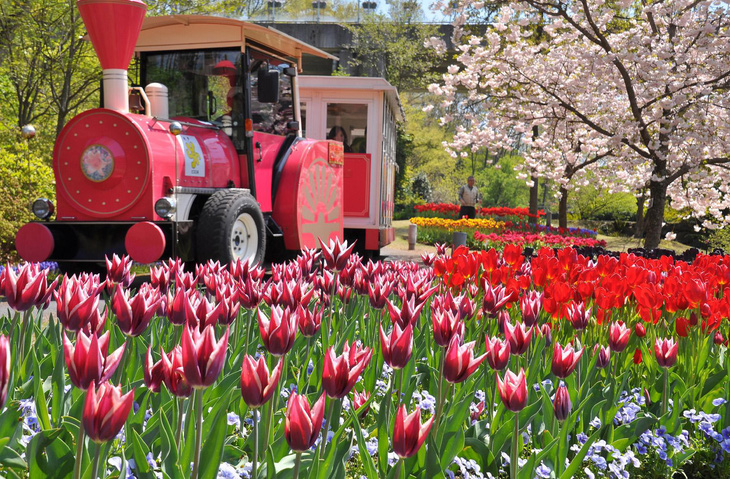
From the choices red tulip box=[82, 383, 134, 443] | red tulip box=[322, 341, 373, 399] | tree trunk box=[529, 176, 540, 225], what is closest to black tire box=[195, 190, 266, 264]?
red tulip box=[322, 341, 373, 399]

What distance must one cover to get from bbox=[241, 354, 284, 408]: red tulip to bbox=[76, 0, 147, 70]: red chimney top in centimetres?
603

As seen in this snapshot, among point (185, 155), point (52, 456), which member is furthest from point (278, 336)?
point (185, 155)

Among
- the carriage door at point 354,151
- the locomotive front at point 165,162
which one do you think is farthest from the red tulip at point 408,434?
the carriage door at point 354,151

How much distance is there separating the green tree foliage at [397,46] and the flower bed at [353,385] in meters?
28.5

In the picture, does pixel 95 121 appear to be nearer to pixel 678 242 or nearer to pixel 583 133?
pixel 583 133

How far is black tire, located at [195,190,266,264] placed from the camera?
279 inches

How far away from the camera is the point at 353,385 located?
173 cm

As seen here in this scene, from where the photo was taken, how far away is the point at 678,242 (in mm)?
26031

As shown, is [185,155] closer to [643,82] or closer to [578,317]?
[578,317]

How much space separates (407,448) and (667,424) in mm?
1437

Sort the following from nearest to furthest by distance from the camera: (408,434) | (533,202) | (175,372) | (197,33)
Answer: (408,434)
(175,372)
(197,33)
(533,202)

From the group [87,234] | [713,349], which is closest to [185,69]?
[87,234]

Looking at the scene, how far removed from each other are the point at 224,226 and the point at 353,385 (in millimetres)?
5549

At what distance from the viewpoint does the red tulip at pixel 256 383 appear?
1436 millimetres
